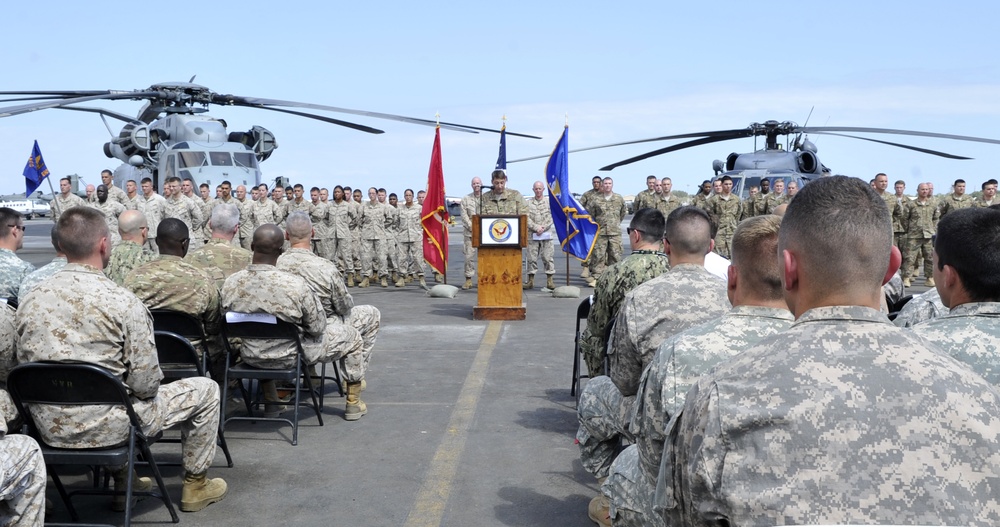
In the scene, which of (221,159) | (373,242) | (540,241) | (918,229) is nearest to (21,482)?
(540,241)

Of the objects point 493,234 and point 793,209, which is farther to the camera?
point 493,234

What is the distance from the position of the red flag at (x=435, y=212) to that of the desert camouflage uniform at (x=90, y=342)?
9.53 metres

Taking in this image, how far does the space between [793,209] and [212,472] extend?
4310mm

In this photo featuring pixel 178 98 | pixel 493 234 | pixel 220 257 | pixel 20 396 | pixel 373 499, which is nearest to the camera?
pixel 20 396

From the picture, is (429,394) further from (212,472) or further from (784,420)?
(784,420)

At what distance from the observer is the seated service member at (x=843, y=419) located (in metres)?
1.49

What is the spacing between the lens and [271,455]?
18.0 ft

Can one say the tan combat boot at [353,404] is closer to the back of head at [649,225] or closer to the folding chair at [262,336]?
the folding chair at [262,336]

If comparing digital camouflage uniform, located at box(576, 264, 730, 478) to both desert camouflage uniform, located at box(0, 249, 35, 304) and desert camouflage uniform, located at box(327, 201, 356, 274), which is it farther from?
desert camouflage uniform, located at box(327, 201, 356, 274)

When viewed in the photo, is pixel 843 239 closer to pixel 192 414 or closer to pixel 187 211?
pixel 192 414

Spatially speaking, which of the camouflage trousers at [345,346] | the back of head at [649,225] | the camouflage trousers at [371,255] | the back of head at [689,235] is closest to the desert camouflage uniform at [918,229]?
the camouflage trousers at [371,255]

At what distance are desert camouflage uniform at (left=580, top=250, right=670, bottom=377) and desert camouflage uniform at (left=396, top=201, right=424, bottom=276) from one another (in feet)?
34.4

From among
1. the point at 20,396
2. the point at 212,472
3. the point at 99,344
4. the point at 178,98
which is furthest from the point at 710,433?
the point at 178,98

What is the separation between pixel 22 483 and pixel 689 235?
2943 mm
